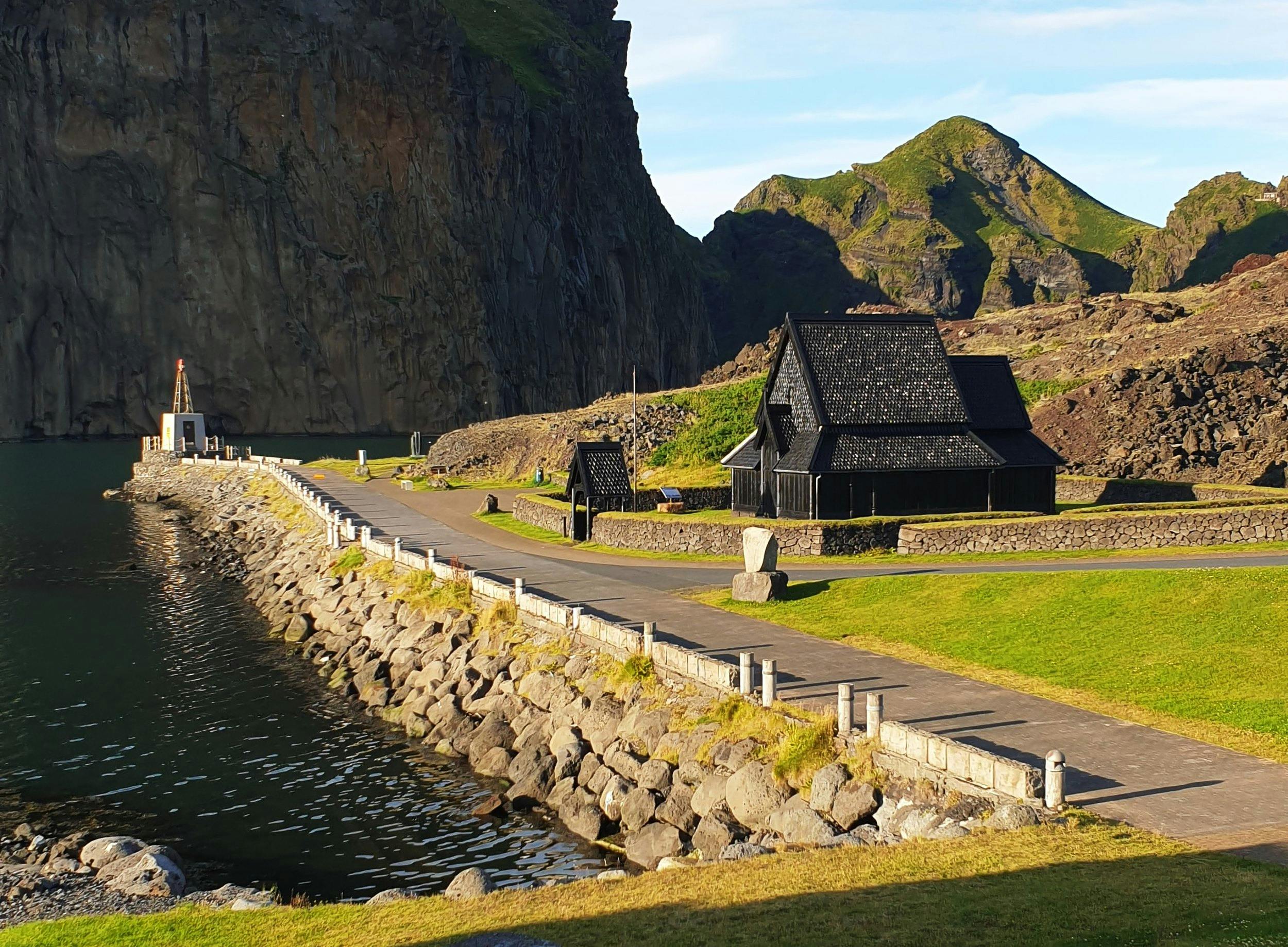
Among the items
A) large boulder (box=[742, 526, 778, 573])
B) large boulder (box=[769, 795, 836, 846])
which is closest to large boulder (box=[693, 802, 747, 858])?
large boulder (box=[769, 795, 836, 846])

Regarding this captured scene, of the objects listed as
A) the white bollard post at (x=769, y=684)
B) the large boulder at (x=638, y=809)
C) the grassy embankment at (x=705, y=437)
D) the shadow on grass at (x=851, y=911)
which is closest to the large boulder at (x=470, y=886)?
the shadow on grass at (x=851, y=911)

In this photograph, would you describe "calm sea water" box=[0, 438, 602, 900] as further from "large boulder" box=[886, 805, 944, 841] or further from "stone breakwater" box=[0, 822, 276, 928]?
"large boulder" box=[886, 805, 944, 841]

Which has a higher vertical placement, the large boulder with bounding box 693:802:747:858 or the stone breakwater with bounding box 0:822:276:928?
the large boulder with bounding box 693:802:747:858

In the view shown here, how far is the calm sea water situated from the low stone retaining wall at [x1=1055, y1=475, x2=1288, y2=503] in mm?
40774

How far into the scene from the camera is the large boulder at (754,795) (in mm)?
23547

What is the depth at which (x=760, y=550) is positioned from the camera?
129 ft

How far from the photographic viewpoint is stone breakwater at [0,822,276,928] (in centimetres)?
2170

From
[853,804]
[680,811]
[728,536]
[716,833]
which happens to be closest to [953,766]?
[853,804]

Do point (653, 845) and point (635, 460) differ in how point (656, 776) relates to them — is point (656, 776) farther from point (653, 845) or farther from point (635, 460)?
point (635, 460)

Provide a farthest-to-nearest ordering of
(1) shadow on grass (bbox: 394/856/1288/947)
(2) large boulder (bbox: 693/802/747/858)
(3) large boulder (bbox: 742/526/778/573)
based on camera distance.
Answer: (3) large boulder (bbox: 742/526/778/573)
(2) large boulder (bbox: 693/802/747/858)
(1) shadow on grass (bbox: 394/856/1288/947)

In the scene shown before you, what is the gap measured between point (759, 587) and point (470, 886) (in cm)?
2039

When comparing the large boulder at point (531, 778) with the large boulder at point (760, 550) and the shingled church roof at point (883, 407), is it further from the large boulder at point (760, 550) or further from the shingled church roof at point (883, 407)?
the shingled church roof at point (883, 407)

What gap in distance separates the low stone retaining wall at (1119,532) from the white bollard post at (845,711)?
25.4 meters

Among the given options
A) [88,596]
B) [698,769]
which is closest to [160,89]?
[88,596]
